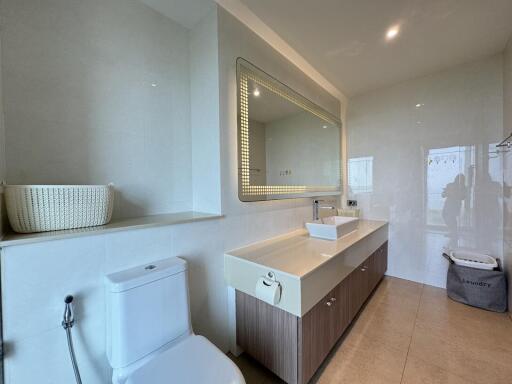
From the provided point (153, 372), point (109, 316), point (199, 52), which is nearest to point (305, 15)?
point (199, 52)

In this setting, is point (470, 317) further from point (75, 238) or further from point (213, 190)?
point (75, 238)

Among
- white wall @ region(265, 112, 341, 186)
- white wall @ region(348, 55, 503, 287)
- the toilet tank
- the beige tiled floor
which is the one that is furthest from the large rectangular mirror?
the beige tiled floor

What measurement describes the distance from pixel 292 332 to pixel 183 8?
7.22ft

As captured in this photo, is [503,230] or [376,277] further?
[376,277]

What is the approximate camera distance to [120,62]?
1335mm

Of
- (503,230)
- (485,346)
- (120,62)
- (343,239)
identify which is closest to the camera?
(120,62)

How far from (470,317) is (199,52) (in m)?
3.29

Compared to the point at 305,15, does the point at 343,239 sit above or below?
below

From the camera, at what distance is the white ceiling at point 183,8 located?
1.41 metres

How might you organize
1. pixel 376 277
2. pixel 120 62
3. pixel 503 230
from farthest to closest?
1. pixel 376 277
2. pixel 503 230
3. pixel 120 62

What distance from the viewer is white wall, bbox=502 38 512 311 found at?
1.87m

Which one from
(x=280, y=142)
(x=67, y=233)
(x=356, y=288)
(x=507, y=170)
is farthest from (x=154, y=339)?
(x=507, y=170)

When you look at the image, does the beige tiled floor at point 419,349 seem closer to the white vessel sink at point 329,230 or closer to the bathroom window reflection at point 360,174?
the white vessel sink at point 329,230

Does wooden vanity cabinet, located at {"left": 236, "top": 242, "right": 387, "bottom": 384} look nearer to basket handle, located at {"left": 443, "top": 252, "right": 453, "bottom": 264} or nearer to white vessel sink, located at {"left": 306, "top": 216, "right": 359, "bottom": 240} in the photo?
white vessel sink, located at {"left": 306, "top": 216, "right": 359, "bottom": 240}
